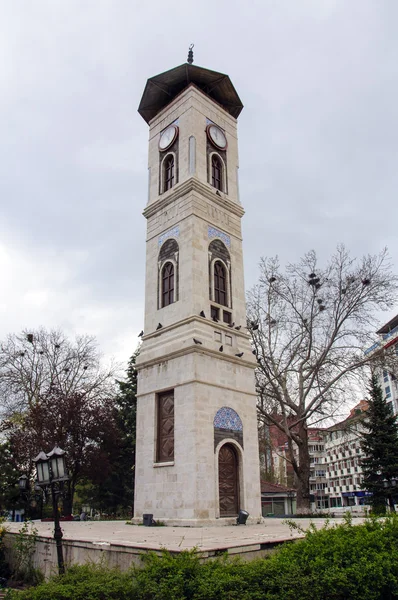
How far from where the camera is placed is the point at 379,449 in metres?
29.2

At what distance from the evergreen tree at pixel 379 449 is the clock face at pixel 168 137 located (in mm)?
18427

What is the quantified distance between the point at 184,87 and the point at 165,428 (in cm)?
1432

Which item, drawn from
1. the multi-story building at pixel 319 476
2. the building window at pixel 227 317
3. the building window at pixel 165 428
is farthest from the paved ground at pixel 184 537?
the multi-story building at pixel 319 476

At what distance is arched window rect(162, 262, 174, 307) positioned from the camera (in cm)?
1706

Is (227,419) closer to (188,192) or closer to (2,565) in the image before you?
(2,565)

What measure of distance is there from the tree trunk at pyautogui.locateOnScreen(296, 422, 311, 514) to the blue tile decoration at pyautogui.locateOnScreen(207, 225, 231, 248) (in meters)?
9.77

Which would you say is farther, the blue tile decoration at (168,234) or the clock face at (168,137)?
the clock face at (168,137)

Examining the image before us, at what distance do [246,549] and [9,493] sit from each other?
17821 mm

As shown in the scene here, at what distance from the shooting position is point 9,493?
21828 millimetres

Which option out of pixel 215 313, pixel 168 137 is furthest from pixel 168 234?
pixel 168 137

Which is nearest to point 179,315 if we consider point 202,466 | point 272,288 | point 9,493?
point 202,466

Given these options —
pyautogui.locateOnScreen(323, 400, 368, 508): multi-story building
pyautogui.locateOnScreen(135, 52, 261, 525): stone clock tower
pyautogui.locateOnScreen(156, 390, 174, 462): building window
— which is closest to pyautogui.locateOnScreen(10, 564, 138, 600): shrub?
pyautogui.locateOnScreen(135, 52, 261, 525): stone clock tower

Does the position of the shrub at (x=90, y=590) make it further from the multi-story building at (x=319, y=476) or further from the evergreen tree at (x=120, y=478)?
the multi-story building at (x=319, y=476)

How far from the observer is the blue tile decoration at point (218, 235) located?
17625mm
